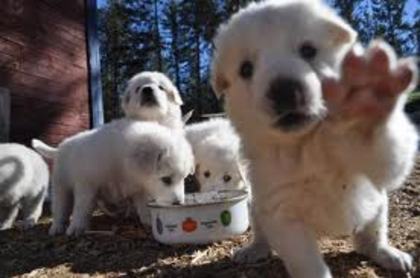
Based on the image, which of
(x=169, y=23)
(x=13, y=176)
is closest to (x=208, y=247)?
(x=13, y=176)

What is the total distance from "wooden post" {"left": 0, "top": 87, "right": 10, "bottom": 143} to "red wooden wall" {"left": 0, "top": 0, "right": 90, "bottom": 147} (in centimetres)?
25

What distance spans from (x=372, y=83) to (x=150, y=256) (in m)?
2.05

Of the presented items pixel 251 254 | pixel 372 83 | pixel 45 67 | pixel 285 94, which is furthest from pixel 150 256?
pixel 45 67

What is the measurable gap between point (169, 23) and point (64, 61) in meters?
13.9

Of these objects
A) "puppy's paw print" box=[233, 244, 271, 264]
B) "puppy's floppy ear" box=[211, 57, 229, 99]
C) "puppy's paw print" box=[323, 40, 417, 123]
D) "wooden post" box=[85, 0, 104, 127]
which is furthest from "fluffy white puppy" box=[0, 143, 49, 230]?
"puppy's paw print" box=[323, 40, 417, 123]

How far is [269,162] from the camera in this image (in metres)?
2.82

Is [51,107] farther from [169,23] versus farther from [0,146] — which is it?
[169,23]

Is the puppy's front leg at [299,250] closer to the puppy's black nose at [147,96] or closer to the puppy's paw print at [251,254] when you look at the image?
the puppy's paw print at [251,254]

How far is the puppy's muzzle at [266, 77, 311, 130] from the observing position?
7.98 ft

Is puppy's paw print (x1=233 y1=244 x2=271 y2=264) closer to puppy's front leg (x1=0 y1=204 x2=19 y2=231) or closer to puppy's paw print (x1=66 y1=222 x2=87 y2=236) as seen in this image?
puppy's paw print (x1=66 y1=222 x2=87 y2=236)

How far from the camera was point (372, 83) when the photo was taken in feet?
7.57

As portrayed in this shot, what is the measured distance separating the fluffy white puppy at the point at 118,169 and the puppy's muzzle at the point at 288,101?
2.17m

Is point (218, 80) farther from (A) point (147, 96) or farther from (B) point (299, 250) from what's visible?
(A) point (147, 96)

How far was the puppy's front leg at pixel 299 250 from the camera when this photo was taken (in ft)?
8.81
